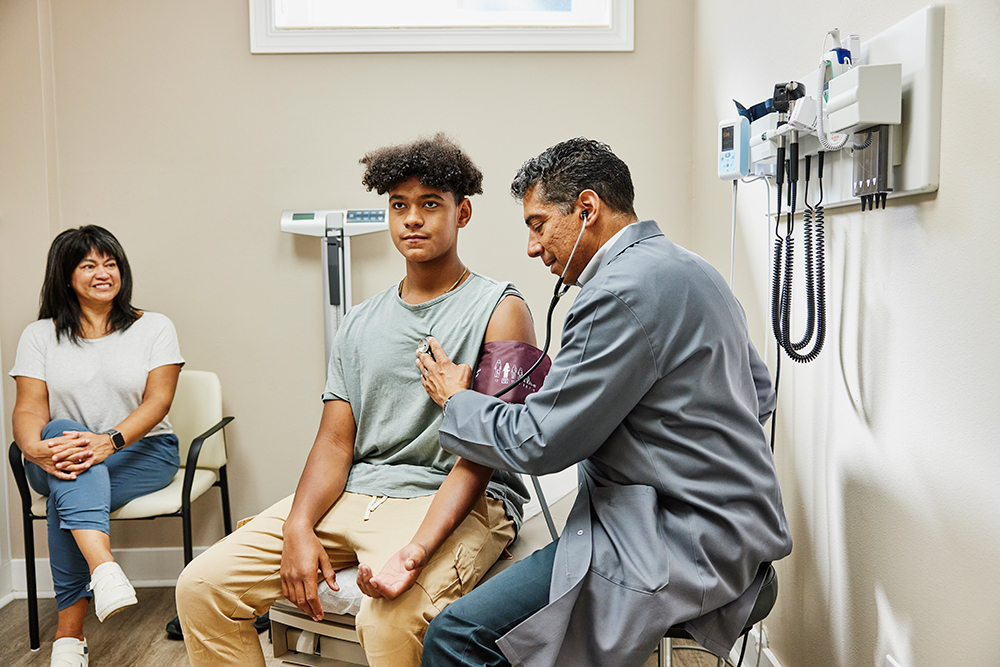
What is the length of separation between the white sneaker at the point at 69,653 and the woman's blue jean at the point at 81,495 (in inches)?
4.1

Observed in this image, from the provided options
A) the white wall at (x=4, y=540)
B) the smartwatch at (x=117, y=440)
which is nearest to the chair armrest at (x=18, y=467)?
the smartwatch at (x=117, y=440)

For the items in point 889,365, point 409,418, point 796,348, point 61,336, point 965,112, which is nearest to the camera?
point 965,112

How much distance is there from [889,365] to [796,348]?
21 cm

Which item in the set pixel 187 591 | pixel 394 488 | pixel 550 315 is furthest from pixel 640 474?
pixel 187 591

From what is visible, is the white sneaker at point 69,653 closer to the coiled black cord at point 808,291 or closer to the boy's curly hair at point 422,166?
the boy's curly hair at point 422,166

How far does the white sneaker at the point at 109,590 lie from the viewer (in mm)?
1975

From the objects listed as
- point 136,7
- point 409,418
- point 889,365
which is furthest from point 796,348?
point 136,7

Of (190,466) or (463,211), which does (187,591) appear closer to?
(190,466)

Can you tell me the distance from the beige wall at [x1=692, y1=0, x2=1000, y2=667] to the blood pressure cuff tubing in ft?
2.05

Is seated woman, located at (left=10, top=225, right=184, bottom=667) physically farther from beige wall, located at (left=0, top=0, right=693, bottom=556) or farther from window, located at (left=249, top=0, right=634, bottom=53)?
window, located at (left=249, top=0, right=634, bottom=53)

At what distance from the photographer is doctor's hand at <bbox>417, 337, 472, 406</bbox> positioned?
4.97 ft

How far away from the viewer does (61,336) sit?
244 centimetres

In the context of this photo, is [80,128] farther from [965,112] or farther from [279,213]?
[965,112]

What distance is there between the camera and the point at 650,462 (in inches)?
48.9
